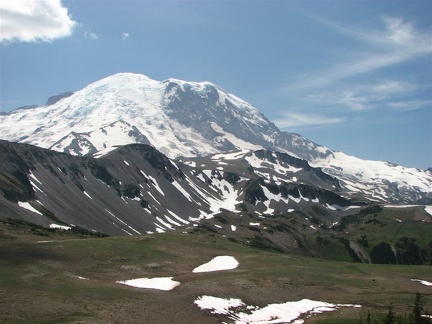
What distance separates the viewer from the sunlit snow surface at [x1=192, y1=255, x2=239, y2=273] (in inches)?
4156

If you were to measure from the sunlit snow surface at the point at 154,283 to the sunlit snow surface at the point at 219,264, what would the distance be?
1883 centimetres

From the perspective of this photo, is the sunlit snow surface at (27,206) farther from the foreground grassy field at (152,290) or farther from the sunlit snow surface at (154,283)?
the sunlit snow surface at (154,283)

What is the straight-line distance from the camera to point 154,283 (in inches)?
3182

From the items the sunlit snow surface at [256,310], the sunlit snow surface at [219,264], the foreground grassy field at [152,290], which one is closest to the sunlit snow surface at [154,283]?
the foreground grassy field at [152,290]

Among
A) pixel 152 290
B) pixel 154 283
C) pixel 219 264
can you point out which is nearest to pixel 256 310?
pixel 152 290

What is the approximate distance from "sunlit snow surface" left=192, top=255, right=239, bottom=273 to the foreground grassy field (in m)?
2.38

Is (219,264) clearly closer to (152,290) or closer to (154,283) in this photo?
(154,283)

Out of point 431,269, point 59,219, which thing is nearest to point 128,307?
point 431,269

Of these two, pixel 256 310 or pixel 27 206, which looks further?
pixel 27 206

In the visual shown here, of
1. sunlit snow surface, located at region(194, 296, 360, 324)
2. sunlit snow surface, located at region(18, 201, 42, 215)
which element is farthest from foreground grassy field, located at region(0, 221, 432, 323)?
sunlit snow surface, located at region(18, 201, 42, 215)

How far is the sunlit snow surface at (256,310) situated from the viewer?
67500mm

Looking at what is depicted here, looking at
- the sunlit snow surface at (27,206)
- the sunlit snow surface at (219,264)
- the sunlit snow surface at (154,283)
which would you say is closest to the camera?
the sunlit snow surface at (154,283)

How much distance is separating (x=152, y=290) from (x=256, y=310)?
16.9 metres

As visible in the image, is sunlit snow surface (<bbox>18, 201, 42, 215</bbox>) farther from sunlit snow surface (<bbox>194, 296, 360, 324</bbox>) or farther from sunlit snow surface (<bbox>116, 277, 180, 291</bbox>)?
sunlit snow surface (<bbox>194, 296, 360, 324</bbox>)
